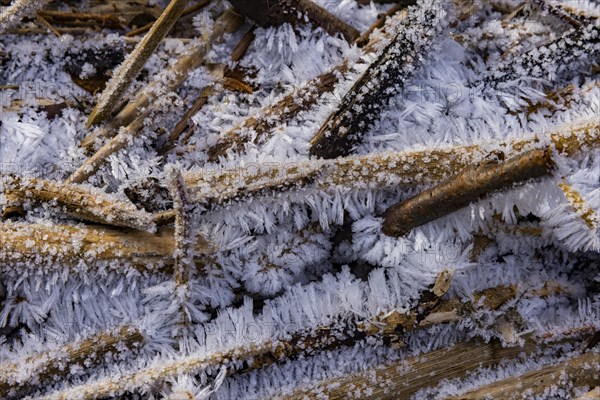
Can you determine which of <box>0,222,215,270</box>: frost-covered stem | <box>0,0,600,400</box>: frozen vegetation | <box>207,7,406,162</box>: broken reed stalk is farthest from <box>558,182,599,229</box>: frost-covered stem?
<box>0,222,215,270</box>: frost-covered stem

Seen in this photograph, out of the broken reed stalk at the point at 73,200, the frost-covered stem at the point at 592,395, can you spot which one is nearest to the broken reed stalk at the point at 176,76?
the broken reed stalk at the point at 73,200

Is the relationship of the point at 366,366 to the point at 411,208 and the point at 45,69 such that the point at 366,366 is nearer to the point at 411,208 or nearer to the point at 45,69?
the point at 411,208

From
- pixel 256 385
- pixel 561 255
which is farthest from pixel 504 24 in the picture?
pixel 256 385

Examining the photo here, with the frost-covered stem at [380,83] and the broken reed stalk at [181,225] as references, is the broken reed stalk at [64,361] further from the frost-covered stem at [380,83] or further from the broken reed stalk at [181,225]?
the frost-covered stem at [380,83]

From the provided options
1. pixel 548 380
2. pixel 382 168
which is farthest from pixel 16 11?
pixel 548 380

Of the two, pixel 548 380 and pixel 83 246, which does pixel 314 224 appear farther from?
pixel 548 380

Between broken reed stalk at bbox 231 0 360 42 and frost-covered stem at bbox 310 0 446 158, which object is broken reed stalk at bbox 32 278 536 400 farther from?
broken reed stalk at bbox 231 0 360 42
